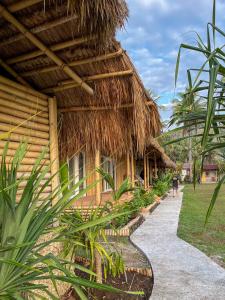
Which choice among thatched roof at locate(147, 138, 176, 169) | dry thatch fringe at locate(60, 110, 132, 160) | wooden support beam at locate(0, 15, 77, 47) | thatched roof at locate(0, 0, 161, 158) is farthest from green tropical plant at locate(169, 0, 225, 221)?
thatched roof at locate(147, 138, 176, 169)

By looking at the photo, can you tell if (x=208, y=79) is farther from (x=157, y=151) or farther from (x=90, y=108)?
(x=157, y=151)

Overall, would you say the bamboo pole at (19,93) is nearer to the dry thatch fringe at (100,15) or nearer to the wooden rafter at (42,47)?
the wooden rafter at (42,47)

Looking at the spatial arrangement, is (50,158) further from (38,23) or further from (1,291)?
(1,291)

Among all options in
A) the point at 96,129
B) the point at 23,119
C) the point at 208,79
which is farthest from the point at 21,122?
the point at 208,79

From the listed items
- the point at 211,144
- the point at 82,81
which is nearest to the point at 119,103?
the point at 82,81

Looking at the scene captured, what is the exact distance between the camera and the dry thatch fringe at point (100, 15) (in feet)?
9.70

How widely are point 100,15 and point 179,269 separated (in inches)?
139

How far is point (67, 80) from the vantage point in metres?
4.64

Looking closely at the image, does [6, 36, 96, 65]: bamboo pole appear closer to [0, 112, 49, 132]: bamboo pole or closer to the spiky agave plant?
[0, 112, 49, 132]: bamboo pole

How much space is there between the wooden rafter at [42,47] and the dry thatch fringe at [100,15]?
0.54 metres

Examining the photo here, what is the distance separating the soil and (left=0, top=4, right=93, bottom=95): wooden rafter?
258cm

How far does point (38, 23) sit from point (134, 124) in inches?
91.8

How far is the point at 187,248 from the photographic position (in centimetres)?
608

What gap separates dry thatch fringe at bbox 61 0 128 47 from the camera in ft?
9.70
